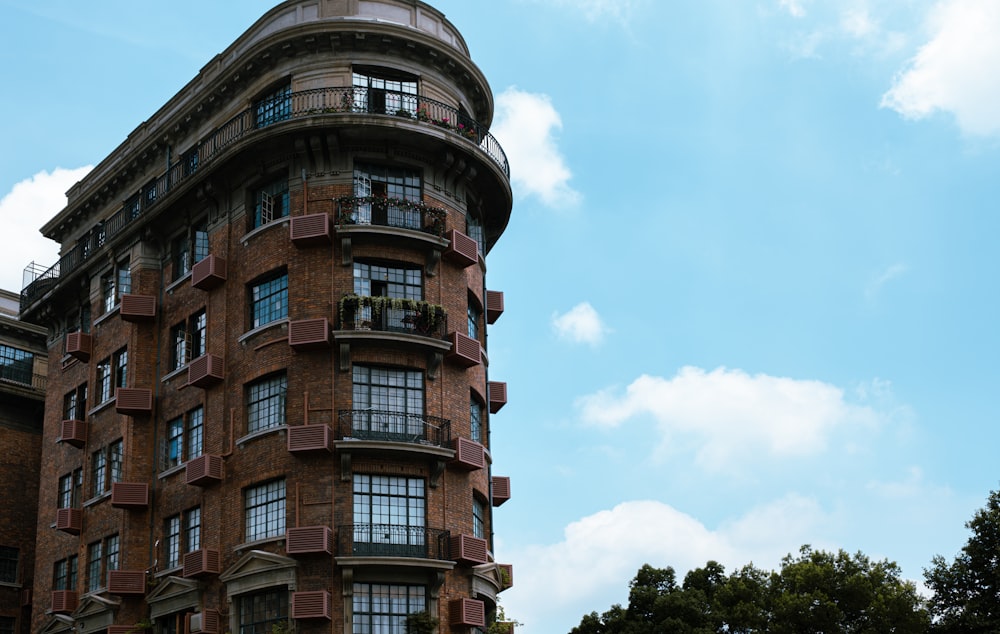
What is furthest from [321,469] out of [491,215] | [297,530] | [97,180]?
[97,180]

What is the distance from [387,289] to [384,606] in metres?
11.3

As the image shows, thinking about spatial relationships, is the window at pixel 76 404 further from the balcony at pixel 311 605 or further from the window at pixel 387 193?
the balcony at pixel 311 605

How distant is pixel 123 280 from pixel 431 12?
18015mm

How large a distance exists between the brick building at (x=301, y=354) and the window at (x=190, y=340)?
0.12 metres

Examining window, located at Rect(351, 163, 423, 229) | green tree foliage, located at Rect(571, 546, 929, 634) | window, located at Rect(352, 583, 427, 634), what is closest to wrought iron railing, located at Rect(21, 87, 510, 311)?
window, located at Rect(351, 163, 423, 229)

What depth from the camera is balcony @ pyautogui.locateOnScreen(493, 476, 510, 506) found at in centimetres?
4578

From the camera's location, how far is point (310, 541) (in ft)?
126

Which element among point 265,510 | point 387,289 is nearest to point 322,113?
point 387,289

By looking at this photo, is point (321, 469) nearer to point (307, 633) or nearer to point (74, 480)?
A: point (307, 633)

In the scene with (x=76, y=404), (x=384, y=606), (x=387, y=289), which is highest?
(x=387, y=289)

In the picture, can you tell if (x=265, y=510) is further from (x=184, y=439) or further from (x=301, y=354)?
(x=184, y=439)

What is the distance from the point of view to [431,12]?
47688mm

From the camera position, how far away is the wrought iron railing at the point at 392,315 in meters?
41.6

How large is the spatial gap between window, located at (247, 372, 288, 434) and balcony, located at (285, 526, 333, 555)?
4.45 meters
